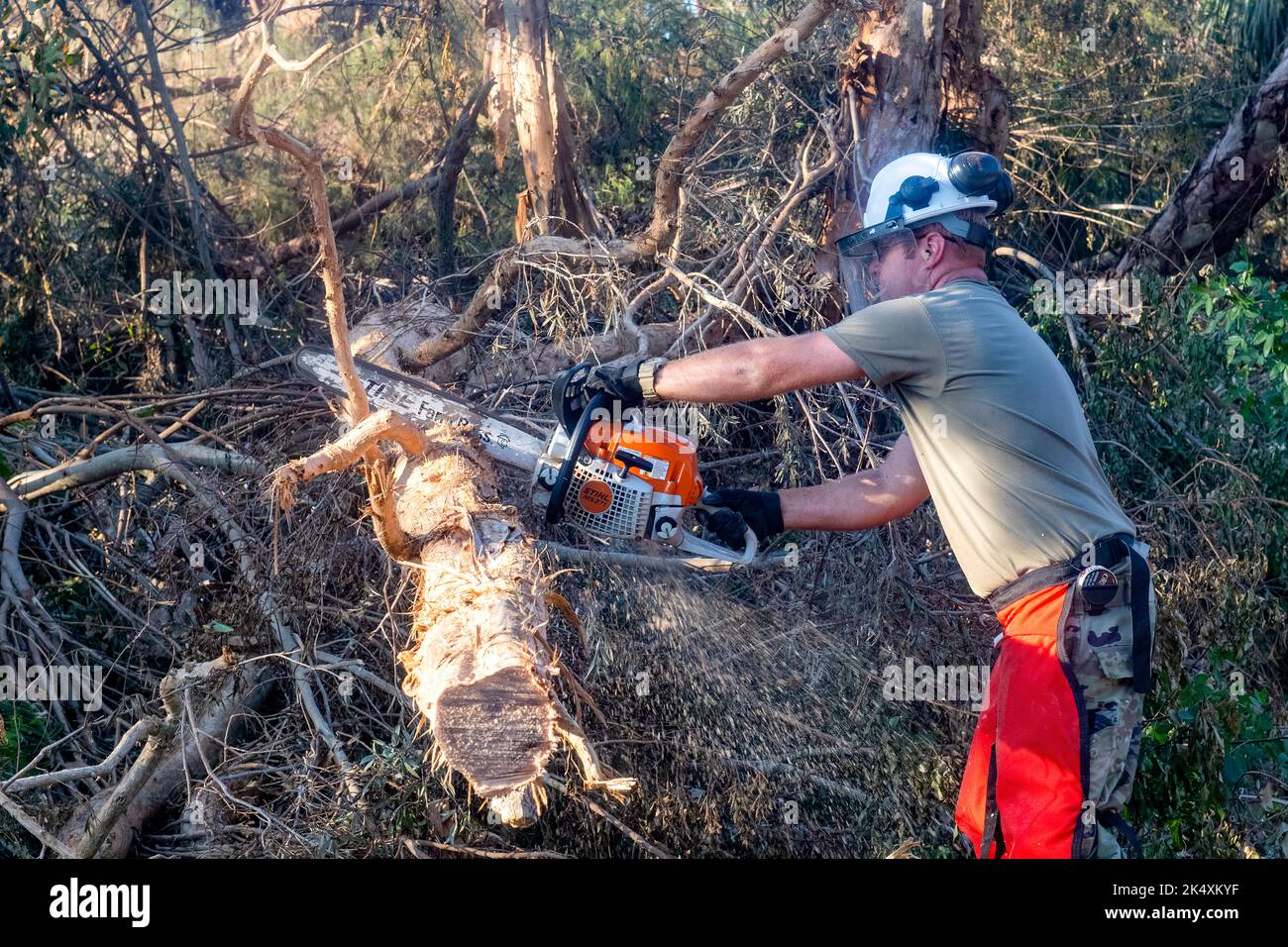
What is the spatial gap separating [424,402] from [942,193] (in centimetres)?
227

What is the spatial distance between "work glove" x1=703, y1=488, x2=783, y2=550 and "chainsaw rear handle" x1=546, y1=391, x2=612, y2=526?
439 millimetres

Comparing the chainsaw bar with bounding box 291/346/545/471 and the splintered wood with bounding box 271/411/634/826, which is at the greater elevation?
the chainsaw bar with bounding box 291/346/545/471

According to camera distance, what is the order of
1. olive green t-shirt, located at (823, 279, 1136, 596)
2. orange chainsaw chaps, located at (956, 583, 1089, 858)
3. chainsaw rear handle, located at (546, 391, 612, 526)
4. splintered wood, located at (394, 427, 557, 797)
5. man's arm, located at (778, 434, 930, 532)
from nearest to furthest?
1. orange chainsaw chaps, located at (956, 583, 1089, 858)
2. olive green t-shirt, located at (823, 279, 1136, 596)
3. splintered wood, located at (394, 427, 557, 797)
4. chainsaw rear handle, located at (546, 391, 612, 526)
5. man's arm, located at (778, 434, 930, 532)

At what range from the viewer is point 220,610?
415 centimetres

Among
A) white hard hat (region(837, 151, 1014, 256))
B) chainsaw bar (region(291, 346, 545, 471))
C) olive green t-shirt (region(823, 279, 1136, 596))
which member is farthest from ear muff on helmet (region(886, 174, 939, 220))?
chainsaw bar (region(291, 346, 545, 471))

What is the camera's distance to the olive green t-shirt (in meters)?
2.88

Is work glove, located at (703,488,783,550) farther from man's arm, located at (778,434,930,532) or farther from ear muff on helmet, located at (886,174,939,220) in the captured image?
ear muff on helmet, located at (886,174,939,220)

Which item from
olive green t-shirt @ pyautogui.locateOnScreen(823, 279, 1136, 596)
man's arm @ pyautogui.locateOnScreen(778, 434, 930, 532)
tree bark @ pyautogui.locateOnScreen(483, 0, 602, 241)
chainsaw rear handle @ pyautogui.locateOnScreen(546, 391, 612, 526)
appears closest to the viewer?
olive green t-shirt @ pyautogui.locateOnScreen(823, 279, 1136, 596)

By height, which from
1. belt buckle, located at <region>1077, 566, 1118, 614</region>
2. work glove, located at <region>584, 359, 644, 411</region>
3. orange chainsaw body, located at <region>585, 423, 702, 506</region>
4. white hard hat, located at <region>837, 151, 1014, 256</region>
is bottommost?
belt buckle, located at <region>1077, 566, 1118, 614</region>

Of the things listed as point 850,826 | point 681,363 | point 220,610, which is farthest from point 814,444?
point 220,610

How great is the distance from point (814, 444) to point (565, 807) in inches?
74.7

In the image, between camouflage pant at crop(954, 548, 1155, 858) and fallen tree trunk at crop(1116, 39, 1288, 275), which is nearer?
camouflage pant at crop(954, 548, 1155, 858)

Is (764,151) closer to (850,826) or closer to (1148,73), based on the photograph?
(850,826)

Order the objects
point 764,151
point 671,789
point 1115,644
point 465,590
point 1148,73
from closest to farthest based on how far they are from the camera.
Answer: point 1115,644 → point 465,590 → point 671,789 → point 764,151 → point 1148,73
